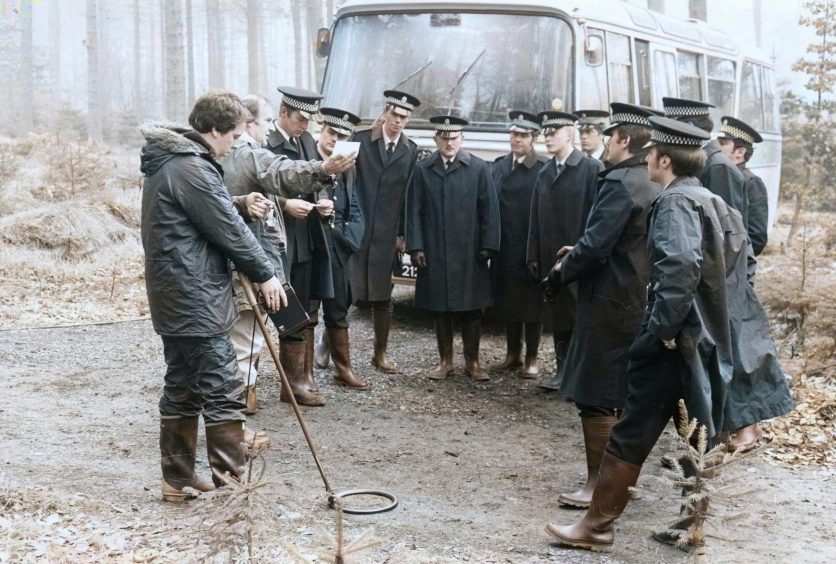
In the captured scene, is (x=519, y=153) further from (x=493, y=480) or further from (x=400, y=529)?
(x=400, y=529)

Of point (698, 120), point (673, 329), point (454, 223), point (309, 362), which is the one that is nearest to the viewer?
point (673, 329)

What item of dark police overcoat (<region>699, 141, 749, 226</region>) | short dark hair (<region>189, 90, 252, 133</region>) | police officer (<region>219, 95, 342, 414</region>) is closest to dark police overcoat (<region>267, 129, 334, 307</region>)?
police officer (<region>219, 95, 342, 414</region>)

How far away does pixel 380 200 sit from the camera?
25.6ft

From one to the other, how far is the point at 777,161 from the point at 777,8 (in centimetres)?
5716

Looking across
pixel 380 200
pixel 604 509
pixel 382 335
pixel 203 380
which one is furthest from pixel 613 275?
pixel 382 335

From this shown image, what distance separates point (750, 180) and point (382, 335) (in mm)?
3133

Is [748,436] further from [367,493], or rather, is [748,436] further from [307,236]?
[307,236]

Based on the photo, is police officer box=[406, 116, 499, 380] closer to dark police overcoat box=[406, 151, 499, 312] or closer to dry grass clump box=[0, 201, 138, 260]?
dark police overcoat box=[406, 151, 499, 312]

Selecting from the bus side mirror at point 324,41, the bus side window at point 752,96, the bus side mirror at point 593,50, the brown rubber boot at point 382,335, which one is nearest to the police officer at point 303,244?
the brown rubber boot at point 382,335

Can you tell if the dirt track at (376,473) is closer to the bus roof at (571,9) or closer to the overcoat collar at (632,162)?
the overcoat collar at (632,162)

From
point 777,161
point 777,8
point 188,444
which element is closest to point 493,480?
point 188,444

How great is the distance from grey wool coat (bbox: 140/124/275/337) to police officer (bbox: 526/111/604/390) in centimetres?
310

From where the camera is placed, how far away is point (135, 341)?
343 inches

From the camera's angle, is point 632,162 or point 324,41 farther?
point 324,41
